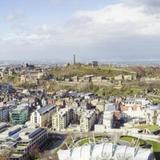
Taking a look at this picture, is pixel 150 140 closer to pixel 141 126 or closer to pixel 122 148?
pixel 141 126

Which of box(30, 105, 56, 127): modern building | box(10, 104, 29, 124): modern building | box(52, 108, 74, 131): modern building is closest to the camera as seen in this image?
box(52, 108, 74, 131): modern building

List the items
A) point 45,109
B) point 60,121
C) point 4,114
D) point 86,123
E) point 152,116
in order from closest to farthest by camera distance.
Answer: point 86,123
point 60,121
point 152,116
point 4,114
point 45,109

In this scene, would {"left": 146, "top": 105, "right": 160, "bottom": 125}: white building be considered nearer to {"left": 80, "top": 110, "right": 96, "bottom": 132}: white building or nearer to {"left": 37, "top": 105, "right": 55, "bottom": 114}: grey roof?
{"left": 80, "top": 110, "right": 96, "bottom": 132}: white building

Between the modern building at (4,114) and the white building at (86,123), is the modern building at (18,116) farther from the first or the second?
the white building at (86,123)

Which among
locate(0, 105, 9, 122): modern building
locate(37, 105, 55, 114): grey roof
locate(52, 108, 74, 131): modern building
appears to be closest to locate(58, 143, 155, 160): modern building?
locate(52, 108, 74, 131): modern building

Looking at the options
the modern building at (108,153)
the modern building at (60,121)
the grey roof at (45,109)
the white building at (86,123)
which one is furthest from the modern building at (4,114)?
the modern building at (108,153)

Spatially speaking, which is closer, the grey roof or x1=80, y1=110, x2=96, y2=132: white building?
x1=80, y1=110, x2=96, y2=132: white building

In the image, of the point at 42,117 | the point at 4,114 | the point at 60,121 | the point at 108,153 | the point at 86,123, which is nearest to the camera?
the point at 108,153

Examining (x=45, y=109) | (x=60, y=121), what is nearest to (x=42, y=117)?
(x=60, y=121)

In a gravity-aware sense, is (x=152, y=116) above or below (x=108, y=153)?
below

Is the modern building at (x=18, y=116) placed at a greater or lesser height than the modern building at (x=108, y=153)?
lesser

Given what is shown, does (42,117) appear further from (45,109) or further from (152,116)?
(152,116)

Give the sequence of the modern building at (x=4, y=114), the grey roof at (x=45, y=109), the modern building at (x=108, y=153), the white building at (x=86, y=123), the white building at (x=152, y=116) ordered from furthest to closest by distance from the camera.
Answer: the modern building at (x=4, y=114) → the grey roof at (x=45, y=109) → the white building at (x=152, y=116) → the white building at (x=86, y=123) → the modern building at (x=108, y=153)

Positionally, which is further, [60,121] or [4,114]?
[4,114]
